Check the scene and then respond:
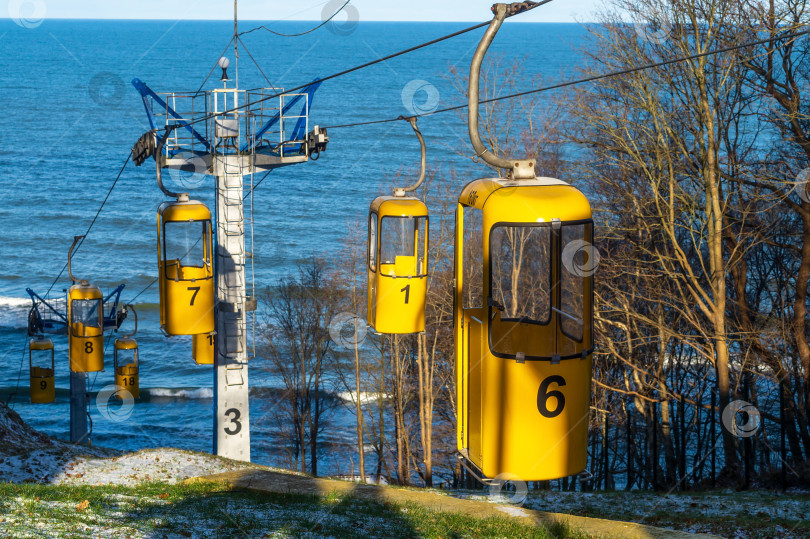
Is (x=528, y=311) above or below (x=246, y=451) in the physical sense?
above

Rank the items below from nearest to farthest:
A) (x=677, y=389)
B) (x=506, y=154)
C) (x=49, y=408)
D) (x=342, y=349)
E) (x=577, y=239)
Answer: (x=577, y=239) < (x=506, y=154) < (x=677, y=389) < (x=49, y=408) < (x=342, y=349)

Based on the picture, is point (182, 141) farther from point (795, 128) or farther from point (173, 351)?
point (173, 351)

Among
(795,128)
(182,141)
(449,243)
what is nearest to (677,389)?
(449,243)

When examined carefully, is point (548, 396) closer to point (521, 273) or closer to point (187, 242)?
point (521, 273)

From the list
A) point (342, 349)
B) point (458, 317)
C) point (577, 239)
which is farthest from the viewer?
point (342, 349)

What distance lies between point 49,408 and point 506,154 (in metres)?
21.7

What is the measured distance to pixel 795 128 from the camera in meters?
20.3

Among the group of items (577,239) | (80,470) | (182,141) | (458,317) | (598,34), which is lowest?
(80,470)

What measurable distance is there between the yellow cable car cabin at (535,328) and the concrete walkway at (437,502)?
14.9 feet

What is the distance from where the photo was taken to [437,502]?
42.0 ft

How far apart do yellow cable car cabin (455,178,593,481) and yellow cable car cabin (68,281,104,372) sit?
557 inches

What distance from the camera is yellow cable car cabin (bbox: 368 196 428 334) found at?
12.5m

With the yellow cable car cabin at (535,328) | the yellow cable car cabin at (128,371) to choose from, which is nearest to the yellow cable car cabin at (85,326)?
the yellow cable car cabin at (128,371)

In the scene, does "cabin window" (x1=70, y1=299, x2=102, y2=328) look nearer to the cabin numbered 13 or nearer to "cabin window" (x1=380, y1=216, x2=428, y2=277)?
the cabin numbered 13
